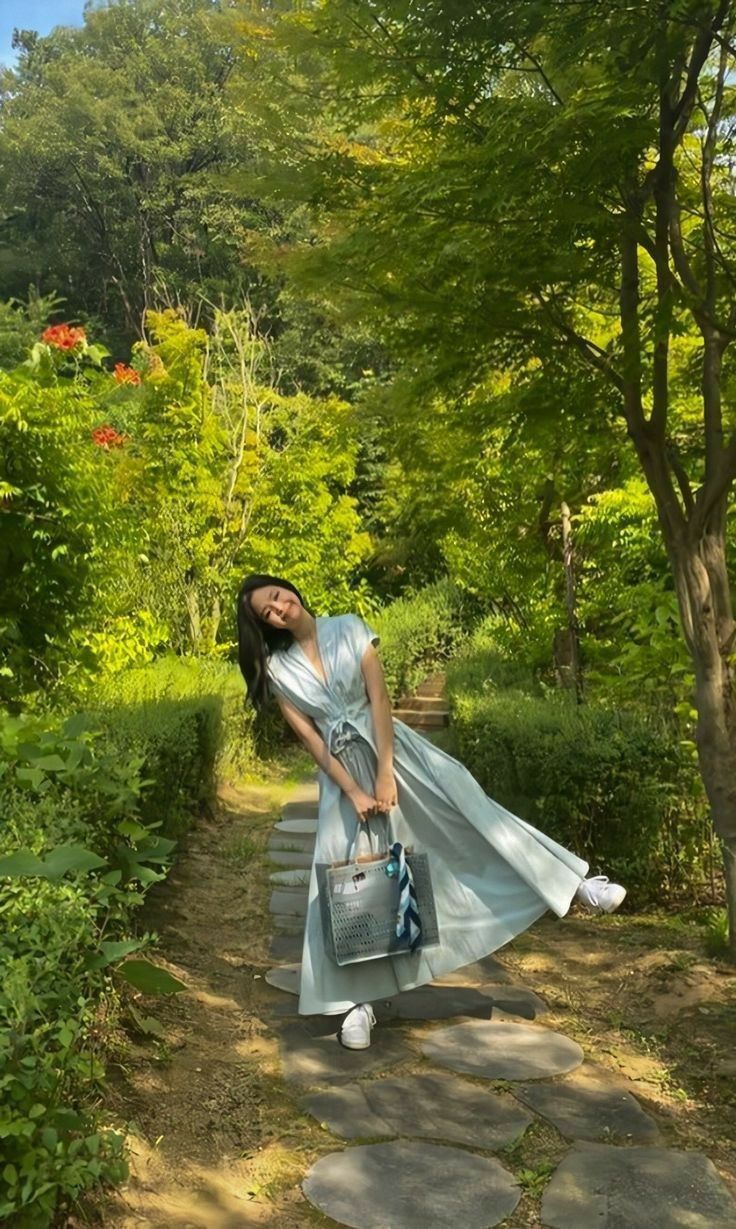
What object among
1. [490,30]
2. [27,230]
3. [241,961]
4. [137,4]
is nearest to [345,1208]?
[241,961]

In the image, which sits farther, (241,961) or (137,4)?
(137,4)

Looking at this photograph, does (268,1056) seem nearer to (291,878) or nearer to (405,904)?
(405,904)

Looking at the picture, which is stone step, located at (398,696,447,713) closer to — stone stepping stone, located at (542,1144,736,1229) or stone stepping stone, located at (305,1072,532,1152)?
stone stepping stone, located at (305,1072,532,1152)

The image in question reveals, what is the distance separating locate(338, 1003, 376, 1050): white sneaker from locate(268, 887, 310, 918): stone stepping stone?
1.52 metres

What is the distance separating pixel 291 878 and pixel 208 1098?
259cm

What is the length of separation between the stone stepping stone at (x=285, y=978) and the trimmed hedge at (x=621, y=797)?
5.15 ft

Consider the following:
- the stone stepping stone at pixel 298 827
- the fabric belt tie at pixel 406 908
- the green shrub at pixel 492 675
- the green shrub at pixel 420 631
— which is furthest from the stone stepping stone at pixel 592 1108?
the green shrub at pixel 420 631

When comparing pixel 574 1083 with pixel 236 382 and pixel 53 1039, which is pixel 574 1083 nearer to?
pixel 53 1039

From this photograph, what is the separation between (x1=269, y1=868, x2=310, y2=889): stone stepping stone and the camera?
530 centimetres

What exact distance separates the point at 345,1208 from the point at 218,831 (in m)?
4.53

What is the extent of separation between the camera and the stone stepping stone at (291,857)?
18.8 ft

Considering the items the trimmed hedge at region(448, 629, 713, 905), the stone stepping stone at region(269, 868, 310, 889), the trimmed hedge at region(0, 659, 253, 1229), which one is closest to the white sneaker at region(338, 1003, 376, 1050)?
the trimmed hedge at region(0, 659, 253, 1229)

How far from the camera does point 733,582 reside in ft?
17.5

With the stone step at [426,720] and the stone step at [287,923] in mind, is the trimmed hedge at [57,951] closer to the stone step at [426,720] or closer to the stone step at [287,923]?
the stone step at [287,923]
